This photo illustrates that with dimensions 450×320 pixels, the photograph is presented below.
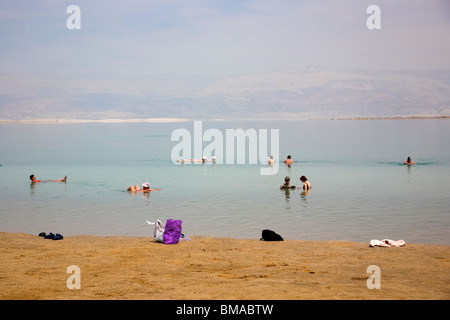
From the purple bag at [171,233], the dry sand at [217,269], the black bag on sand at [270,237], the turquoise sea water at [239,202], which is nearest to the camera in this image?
the dry sand at [217,269]

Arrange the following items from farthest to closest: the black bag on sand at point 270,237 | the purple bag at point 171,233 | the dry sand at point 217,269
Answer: the black bag on sand at point 270,237
the purple bag at point 171,233
the dry sand at point 217,269

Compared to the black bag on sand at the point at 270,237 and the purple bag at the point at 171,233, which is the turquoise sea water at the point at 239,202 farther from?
the purple bag at the point at 171,233

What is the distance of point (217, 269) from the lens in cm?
1302

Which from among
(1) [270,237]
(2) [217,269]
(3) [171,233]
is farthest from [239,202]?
(2) [217,269]

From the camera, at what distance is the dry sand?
10.7 m

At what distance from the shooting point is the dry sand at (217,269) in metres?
10.7

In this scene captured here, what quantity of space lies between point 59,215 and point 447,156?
147 ft

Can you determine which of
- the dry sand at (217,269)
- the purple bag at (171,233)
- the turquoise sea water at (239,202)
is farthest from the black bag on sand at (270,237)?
the purple bag at (171,233)

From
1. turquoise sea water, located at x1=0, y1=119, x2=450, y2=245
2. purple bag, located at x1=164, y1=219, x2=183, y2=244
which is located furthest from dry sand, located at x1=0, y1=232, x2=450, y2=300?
turquoise sea water, located at x1=0, y1=119, x2=450, y2=245

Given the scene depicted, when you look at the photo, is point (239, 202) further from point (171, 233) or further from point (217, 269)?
point (217, 269)

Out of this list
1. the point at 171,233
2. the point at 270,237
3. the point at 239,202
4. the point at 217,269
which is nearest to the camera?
the point at 217,269

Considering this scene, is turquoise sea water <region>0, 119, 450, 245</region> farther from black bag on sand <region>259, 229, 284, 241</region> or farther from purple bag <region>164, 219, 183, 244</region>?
purple bag <region>164, 219, 183, 244</region>

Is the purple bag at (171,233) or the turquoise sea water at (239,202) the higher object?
the purple bag at (171,233)

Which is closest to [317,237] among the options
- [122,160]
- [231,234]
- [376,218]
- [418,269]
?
[231,234]
